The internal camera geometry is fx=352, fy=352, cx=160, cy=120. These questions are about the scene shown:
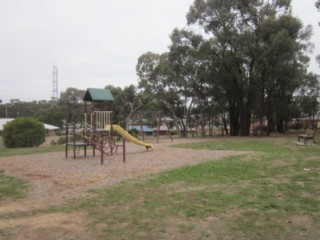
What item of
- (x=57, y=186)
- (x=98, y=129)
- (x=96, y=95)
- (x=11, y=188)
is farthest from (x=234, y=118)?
(x=11, y=188)

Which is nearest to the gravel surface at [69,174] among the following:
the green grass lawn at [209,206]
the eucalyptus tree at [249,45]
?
the green grass lawn at [209,206]

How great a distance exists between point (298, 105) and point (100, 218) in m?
38.8

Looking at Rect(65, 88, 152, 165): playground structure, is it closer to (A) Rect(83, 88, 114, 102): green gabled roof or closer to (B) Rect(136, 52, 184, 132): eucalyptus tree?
(A) Rect(83, 88, 114, 102): green gabled roof

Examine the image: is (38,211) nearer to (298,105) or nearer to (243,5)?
(243,5)

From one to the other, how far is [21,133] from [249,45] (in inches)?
668

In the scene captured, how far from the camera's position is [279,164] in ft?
32.4

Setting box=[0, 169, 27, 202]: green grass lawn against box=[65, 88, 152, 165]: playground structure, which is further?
box=[65, 88, 152, 165]: playground structure

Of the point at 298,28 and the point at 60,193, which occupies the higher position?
the point at 298,28

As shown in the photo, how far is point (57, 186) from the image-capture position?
7.74 meters

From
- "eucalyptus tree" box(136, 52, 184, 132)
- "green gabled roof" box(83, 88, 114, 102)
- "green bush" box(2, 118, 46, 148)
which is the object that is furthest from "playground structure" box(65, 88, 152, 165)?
"eucalyptus tree" box(136, 52, 184, 132)

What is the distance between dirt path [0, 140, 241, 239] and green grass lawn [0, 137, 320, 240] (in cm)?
33

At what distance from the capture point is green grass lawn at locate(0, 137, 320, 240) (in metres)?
4.52

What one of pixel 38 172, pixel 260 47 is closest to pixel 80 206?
pixel 38 172

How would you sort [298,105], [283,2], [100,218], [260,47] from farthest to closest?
[298,105], [283,2], [260,47], [100,218]
